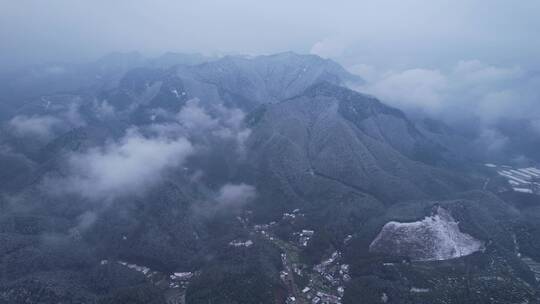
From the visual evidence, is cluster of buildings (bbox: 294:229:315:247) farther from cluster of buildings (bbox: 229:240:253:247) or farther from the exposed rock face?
the exposed rock face

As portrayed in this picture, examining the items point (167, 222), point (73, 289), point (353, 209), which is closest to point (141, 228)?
point (167, 222)

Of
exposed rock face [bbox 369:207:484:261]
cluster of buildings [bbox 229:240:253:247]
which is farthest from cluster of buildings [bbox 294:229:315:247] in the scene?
exposed rock face [bbox 369:207:484:261]

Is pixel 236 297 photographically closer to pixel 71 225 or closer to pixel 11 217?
pixel 71 225

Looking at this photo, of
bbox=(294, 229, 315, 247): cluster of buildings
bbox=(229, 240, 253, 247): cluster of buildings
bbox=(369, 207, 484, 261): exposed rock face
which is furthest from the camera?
bbox=(294, 229, 315, 247): cluster of buildings

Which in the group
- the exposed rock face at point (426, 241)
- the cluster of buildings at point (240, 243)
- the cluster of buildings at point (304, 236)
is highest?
the exposed rock face at point (426, 241)

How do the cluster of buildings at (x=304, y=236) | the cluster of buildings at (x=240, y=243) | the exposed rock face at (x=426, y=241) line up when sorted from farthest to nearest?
the cluster of buildings at (x=304, y=236), the cluster of buildings at (x=240, y=243), the exposed rock face at (x=426, y=241)

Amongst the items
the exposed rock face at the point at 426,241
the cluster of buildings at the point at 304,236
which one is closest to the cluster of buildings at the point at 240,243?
the cluster of buildings at the point at 304,236

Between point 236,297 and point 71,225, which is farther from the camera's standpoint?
point 71,225

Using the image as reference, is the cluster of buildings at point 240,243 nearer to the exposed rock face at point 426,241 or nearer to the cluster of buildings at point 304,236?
the cluster of buildings at point 304,236

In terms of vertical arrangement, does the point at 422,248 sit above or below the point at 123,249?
above
